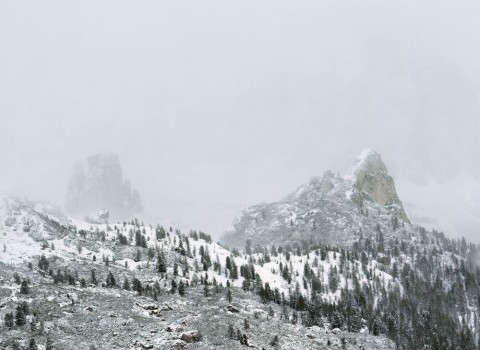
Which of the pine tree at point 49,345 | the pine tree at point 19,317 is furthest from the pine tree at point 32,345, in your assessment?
the pine tree at point 19,317

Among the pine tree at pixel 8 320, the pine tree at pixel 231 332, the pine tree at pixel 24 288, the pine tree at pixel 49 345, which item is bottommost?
the pine tree at pixel 49 345

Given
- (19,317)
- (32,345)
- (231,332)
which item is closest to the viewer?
(32,345)

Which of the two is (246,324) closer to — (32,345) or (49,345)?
(49,345)

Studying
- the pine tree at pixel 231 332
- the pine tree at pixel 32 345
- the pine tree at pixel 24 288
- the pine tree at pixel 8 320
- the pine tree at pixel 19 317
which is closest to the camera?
the pine tree at pixel 32 345

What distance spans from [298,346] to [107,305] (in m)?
73.2

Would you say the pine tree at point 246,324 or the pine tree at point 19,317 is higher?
the pine tree at point 19,317

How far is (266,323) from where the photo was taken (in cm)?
19400

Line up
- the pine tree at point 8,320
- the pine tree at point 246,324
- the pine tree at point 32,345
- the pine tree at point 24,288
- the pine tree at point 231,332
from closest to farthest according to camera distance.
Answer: the pine tree at point 32,345 < the pine tree at point 8,320 < the pine tree at point 231,332 < the pine tree at point 246,324 < the pine tree at point 24,288

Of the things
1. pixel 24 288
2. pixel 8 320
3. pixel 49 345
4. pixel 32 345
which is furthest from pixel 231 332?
pixel 24 288

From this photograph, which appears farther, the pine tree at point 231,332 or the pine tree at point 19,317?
the pine tree at point 231,332

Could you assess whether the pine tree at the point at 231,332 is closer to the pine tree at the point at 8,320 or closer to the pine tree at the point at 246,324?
the pine tree at the point at 246,324

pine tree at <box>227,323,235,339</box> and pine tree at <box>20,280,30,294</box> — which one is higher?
pine tree at <box>20,280,30,294</box>

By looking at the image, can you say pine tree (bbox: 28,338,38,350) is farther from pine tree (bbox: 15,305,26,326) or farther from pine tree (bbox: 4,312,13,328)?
pine tree (bbox: 15,305,26,326)

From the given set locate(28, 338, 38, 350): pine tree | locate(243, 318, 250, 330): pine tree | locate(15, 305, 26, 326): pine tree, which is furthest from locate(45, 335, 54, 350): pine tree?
locate(243, 318, 250, 330): pine tree
